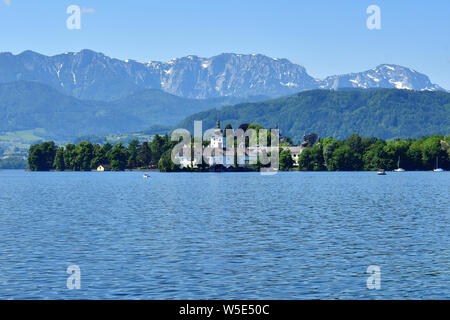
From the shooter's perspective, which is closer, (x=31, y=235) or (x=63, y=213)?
(x=31, y=235)

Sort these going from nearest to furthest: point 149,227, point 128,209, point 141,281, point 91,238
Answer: point 141,281
point 91,238
point 149,227
point 128,209

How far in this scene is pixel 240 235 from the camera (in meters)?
48.9

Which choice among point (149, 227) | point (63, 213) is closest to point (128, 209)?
point (63, 213)

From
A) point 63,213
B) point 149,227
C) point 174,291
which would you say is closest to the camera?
point 174,291

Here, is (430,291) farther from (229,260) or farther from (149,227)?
(149,227)

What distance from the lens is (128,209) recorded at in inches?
3022

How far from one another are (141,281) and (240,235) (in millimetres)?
19272

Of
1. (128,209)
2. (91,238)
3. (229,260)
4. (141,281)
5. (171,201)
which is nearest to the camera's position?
(141,281)

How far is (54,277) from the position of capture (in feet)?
104

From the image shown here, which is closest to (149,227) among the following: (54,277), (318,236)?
(318,236)

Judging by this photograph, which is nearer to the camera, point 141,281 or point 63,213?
point 141,281

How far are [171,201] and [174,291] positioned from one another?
64012 mm
